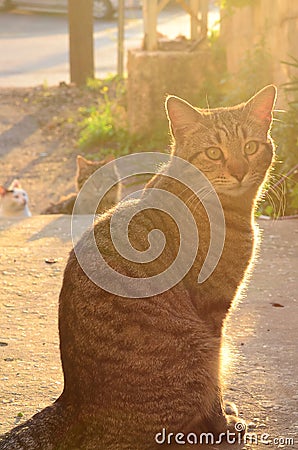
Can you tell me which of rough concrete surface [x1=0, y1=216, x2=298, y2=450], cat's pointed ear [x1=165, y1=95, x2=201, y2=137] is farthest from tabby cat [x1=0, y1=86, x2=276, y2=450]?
cat's pointed ear [x1=165, y1=95, x2=201, y2=137]

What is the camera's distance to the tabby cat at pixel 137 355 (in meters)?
3.08

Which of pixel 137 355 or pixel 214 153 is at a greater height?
pixel 214 153

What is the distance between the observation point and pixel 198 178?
357 cm

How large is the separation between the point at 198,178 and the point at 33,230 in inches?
119

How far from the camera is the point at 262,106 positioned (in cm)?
370

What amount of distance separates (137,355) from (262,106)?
1287 millimetres

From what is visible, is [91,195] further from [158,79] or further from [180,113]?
[180,113]

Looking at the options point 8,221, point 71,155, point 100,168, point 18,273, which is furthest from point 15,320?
point 71,155

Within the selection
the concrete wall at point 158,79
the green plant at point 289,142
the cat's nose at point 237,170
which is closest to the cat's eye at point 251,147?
the cat's nose at point 237,170

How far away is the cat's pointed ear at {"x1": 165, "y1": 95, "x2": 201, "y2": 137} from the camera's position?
3588 mm

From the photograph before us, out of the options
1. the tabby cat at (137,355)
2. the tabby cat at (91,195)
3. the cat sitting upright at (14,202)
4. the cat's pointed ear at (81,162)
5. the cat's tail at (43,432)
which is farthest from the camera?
the cat sitting upright at (14,202)

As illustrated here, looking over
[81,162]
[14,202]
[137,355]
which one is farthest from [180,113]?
[14,202]

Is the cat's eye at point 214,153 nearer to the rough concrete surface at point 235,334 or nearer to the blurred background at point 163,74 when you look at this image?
the blurred background at point 163,74

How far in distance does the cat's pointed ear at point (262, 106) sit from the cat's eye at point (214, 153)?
0.24 m
